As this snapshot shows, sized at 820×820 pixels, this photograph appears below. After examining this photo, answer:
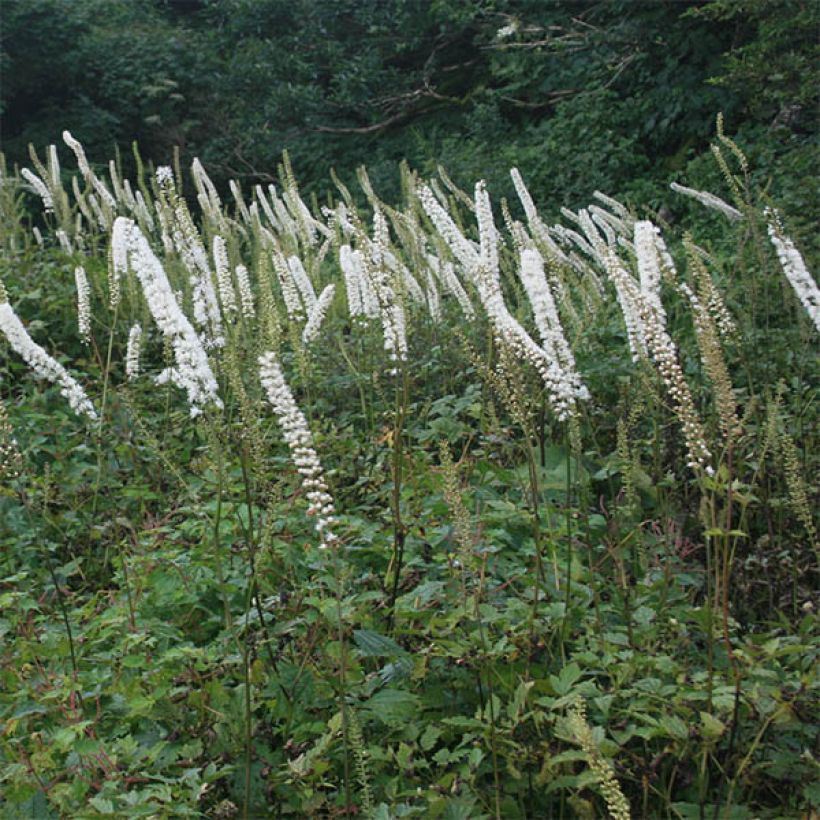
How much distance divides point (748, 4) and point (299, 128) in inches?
375

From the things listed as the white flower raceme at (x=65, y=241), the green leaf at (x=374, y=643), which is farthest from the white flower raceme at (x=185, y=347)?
the white flower raceme at (x=65, y=241)

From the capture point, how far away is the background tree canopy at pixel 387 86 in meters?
12.9

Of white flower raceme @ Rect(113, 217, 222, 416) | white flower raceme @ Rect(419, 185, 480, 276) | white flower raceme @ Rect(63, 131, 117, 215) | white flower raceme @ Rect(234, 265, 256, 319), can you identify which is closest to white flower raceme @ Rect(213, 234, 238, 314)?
white flower raceme @ Rect(234, 265, 256, 319)

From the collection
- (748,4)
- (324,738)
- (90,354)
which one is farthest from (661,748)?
(748,4)

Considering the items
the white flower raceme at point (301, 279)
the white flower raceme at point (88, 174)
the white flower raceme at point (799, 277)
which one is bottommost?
the white flower raceme at point (799, 277)

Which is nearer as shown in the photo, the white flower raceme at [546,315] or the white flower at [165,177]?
the white flower raceme at [546,315]

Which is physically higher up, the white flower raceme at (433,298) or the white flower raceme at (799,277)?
the white flower raceme at (433,298)

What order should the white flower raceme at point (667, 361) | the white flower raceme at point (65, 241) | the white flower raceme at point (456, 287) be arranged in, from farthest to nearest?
the white flower raceme at point (65, 241)
the white flower raceme at point (456, 287)
the white flower raceme at point (667, 361)

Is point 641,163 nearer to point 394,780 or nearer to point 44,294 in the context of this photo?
point 44,294

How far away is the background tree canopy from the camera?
42.3ft

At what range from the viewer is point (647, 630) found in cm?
267

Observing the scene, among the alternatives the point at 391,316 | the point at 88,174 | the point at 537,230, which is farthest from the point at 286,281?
the point at 88,174

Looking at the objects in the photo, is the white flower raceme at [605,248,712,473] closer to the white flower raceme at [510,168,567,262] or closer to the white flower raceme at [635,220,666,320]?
the white flower raceme at [635,220,666,320]

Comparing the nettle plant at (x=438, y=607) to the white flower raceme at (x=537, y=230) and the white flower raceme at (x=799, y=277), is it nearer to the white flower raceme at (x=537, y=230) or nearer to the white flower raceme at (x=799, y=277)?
the white flower raceme at (x=799, y=277)
